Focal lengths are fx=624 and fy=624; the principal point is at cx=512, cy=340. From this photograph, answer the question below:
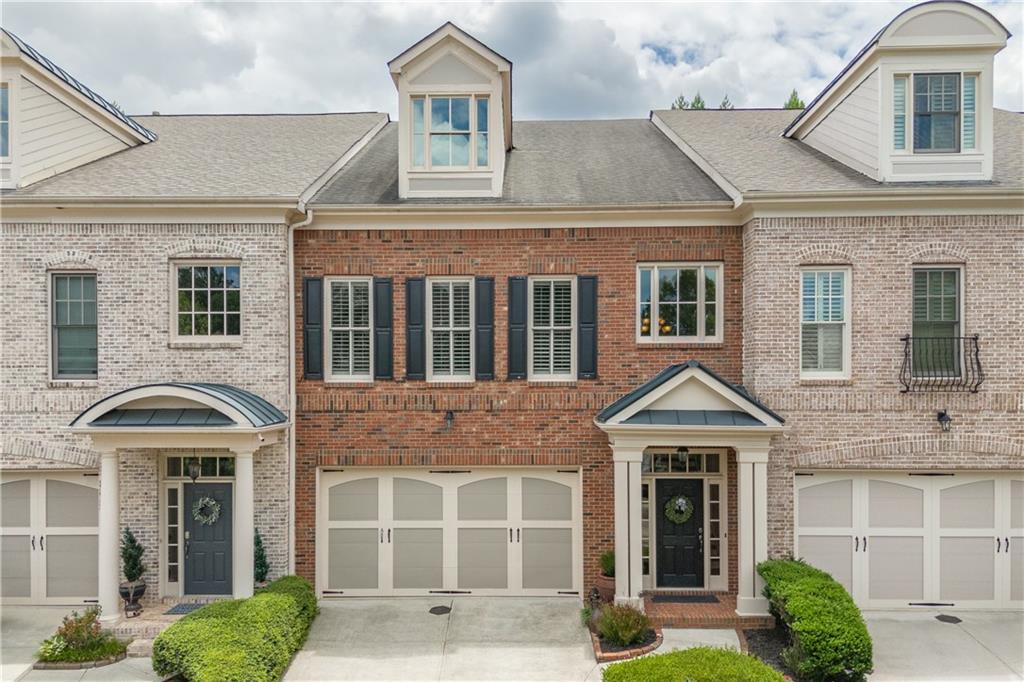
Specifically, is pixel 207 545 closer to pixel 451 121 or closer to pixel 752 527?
pixel 451 121

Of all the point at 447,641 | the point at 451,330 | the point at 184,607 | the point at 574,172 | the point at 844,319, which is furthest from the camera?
the point at 574,172

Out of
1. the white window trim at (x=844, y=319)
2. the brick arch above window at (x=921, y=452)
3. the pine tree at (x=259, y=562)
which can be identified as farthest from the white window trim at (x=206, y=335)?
the brick arch above window at (x=921, y=452)

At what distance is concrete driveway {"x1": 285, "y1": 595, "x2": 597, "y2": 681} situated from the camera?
848 cm

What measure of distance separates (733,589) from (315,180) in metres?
10.2

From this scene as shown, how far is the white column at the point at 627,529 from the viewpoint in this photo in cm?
977

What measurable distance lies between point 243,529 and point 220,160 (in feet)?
23.2

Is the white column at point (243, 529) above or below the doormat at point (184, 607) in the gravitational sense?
above

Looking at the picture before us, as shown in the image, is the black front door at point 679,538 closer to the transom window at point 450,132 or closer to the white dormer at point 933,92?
the white dormer at point 933,92

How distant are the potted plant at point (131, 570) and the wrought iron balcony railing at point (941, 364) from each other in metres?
12.8

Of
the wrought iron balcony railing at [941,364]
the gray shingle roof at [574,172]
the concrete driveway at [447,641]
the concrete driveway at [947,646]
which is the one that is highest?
the gray shingle roof at [574,172]

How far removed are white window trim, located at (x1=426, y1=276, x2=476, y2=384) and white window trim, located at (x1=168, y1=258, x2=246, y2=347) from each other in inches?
121

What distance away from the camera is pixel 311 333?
428 inches

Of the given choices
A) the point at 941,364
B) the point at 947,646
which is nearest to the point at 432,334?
the point at 941,364

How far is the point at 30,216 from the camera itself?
10414mm
